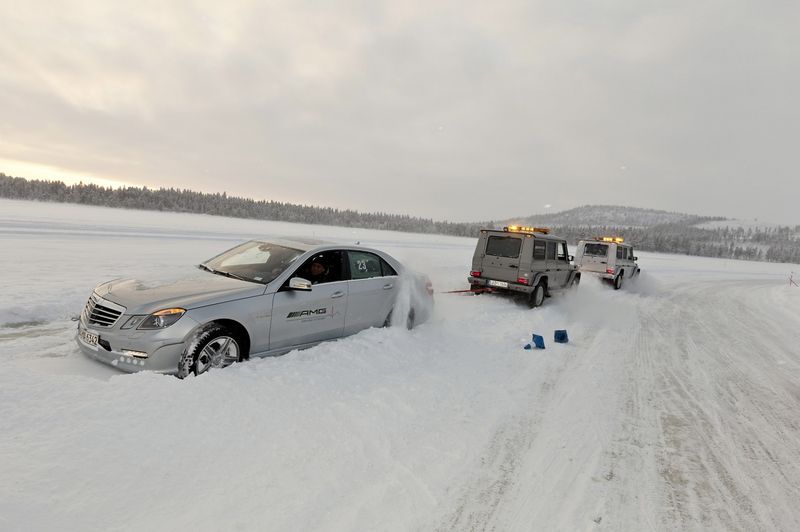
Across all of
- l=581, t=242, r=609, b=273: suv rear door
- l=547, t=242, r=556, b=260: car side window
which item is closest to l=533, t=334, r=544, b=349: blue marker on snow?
l=547, t=242, r=556, b=260: car side window

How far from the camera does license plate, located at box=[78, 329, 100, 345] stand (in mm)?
4438

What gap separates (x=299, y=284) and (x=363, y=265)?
145 cm

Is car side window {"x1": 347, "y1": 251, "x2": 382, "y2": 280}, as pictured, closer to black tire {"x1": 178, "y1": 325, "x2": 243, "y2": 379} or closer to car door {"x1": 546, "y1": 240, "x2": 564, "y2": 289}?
black tire {"x1": 178, "y1": 325, "x2": 243, "y2": 379}

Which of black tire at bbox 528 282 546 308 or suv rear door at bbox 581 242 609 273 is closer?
black tire at bbox 528 282 546 308

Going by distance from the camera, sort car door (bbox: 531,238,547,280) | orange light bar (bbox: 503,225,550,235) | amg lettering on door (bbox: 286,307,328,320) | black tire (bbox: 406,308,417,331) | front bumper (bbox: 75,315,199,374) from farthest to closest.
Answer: orange light bar (bbox: 503,225,550,235)
car door (bbox: 531,238,547,280)
black tire (bbox: 406,308,417,331)
amg lettering on door (bbox: 286,307,328,320)
front bumper (bbox: 75,315,199,374)

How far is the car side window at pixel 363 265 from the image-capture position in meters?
6.24

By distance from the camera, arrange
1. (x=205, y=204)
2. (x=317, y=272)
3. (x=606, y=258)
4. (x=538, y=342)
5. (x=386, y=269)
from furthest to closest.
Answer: (x=205, y=204)
(x=606, y=258)
(x=538, y=342)
(x=386, y=269)
(x=317, y=272)

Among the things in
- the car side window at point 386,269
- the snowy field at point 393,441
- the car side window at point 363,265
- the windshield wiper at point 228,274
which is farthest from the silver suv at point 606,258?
the windshield wiper at point 228,274

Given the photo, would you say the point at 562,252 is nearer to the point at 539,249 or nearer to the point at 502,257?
the point at 539,249

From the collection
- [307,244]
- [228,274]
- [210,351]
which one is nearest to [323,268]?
[307,244]

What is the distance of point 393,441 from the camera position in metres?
3.74

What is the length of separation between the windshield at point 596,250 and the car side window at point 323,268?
45.3 ft

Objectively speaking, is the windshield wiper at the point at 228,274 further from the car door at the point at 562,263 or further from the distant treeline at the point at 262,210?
the distant treeline at the point at 262,210

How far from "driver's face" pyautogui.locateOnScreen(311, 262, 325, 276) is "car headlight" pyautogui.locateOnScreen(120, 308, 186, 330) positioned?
5.99ft
